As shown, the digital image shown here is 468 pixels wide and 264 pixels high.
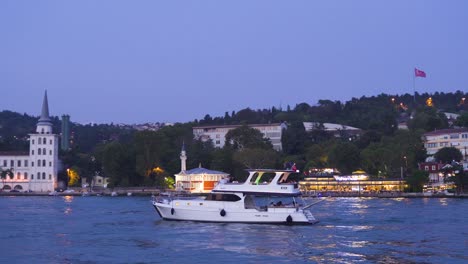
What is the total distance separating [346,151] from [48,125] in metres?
51.1

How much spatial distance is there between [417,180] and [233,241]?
69.2m

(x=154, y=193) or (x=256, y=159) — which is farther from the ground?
(x=256, y=159)

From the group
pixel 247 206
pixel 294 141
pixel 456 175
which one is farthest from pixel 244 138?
pixel 247 206

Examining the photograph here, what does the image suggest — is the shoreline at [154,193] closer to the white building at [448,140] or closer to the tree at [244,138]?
the tree at [244,138]

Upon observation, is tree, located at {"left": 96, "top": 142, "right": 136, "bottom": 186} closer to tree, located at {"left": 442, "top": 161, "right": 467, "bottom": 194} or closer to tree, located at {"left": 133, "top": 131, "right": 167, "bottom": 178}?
tree, located at {"left": 133, "top": 131, "right": 167, "bottom": 178}

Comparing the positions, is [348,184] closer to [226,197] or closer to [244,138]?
[244,138]

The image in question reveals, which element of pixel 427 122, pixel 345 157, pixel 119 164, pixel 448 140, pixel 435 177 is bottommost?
pixel 435 177

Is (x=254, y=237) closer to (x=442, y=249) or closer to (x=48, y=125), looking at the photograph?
(x=442, y=249)

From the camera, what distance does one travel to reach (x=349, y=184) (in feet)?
→ 359

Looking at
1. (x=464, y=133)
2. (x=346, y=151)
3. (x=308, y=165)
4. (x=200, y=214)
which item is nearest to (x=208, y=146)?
(x=308, y=165)

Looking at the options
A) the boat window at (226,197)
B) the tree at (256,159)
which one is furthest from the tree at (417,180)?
the boat window at (226,197)

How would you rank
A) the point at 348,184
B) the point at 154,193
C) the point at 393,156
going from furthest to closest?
the point at 393,156 < the point at 348,184 < the point at 154,193

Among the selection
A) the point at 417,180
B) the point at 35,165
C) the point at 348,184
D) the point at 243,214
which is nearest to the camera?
the point at 243,214

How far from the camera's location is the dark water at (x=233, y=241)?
97.7 ft
